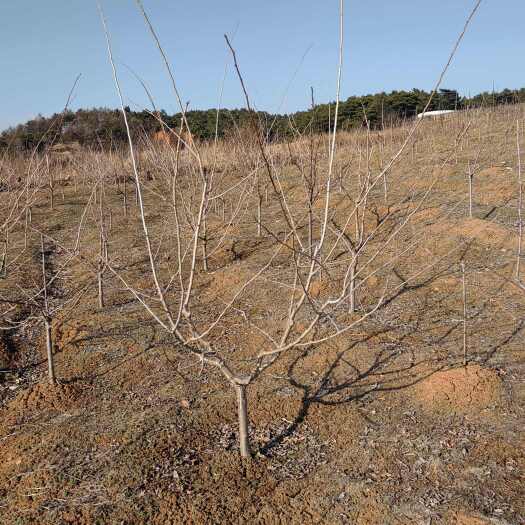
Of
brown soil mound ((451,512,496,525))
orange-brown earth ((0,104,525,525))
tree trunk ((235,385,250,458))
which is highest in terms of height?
tree trunk ((235,385,250,458))

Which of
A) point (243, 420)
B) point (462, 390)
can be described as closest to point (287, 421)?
point (243, 420)

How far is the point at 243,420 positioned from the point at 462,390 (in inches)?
52.1

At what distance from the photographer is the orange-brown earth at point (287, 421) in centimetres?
229

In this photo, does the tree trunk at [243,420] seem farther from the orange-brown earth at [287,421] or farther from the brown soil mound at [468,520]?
the brown soil mound at [468,520]

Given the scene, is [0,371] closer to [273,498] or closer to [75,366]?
[75,366]

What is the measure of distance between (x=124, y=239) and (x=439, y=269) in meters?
4.77

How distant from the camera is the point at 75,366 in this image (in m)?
3.86

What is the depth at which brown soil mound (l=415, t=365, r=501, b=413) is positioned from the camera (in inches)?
115

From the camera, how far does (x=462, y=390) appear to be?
2975 millimetres

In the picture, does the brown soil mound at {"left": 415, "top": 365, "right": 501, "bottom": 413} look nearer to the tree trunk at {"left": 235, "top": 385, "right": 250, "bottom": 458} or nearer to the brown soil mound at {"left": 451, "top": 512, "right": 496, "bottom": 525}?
→ the brown soil mound at {"left": 451, "top": 512, "right": 496, "bottom": 525}

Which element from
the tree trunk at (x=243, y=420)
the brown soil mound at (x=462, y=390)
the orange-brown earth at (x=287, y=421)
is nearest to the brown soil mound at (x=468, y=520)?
the orange-brown earth at (x=287, y=421)

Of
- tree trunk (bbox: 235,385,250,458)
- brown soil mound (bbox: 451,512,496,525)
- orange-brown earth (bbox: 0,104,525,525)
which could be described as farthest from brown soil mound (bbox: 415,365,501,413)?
tree trunk (bbox: 235,385,250,458)

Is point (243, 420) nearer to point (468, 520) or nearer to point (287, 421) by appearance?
point (287, 421)

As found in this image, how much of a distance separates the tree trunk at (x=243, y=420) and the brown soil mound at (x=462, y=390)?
108cm
